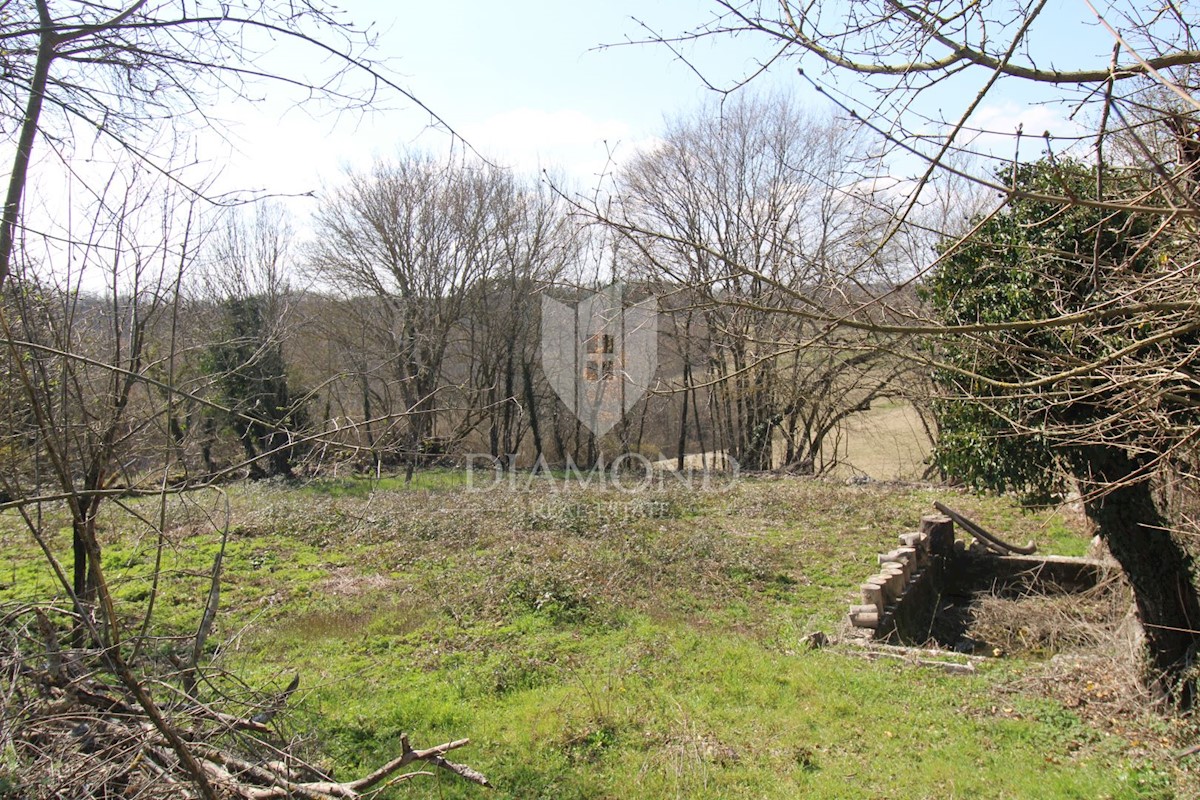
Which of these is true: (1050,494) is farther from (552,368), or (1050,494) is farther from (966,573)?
(552,368)

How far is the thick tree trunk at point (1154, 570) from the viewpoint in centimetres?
481

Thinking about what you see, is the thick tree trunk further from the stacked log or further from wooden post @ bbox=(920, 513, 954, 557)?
wooden post @ bbox=(920, 513, 954, 557)

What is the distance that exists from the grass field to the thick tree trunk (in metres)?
0.47

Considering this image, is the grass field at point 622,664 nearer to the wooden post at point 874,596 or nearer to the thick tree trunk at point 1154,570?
the wooden post at point 874,596

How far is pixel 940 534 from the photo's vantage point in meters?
8.77

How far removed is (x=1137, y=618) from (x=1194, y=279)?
11.1ft

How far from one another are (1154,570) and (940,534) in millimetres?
3946

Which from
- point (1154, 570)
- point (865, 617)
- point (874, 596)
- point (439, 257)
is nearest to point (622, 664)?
point (865, 617)

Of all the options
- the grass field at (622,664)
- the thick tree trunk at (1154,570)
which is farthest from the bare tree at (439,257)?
the thick tree trunk at (1154,570)

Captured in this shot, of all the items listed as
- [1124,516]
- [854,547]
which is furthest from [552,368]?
[1124,516]

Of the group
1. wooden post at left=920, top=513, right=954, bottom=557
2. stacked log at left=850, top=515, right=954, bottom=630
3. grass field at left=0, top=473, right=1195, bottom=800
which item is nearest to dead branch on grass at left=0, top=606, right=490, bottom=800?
grass field at left=0, top=473, right=1195, bottom=800

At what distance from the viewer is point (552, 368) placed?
21.4m

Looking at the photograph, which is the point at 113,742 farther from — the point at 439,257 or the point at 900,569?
the point at 439,257

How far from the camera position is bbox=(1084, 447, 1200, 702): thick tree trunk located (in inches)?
189
